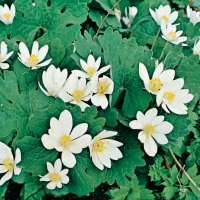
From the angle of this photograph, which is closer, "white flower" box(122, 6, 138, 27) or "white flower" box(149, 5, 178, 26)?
"white flower" box(149, 5, 178, 26)

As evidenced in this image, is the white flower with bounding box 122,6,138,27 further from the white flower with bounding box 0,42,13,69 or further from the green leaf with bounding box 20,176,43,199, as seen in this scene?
the green leaf with bounding box 20,176,43,199

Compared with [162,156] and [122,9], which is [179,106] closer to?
[162,156]

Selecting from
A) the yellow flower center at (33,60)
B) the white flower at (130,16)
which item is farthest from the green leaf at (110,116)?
the white flower at (130,16)

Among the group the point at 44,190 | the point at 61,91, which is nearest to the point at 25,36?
the point at 61,91

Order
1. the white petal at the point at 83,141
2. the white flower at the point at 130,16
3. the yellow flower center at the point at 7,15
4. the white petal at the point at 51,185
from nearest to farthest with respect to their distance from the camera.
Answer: the white petal at the point at 83,141
the white petal at the point at 51,185
the yellow flower center at the point at 7,15
the white flower at the point at 130,16

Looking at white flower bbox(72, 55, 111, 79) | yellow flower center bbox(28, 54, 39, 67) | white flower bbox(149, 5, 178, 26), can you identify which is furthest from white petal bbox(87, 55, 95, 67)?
white flower bbox(149, 5, 178, 26)

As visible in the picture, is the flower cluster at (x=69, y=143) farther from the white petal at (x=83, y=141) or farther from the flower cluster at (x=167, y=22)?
the flower cluster at (x=167, y=22)

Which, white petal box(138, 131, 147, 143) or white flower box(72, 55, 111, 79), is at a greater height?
white flower box(72, 55, 111, 79)
